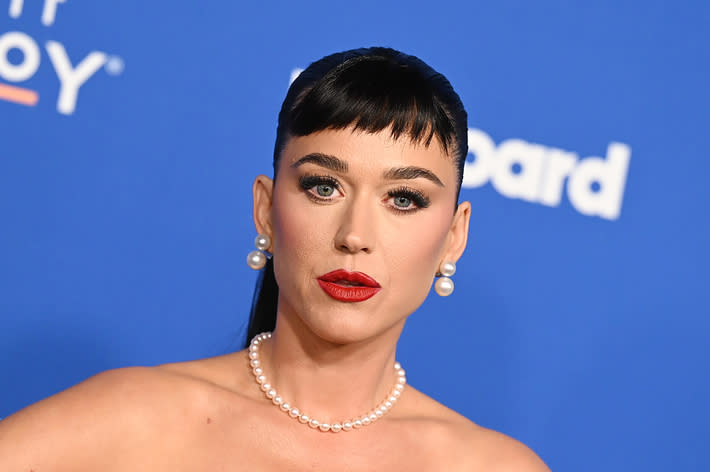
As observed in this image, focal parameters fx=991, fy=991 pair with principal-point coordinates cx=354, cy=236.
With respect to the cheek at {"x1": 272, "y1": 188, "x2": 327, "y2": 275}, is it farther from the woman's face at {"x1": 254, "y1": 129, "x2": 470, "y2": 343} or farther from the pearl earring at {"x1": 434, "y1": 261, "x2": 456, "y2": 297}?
the pearl earring at {"x1": 434, "y1": 261, "x2": 456, "y2": 297}

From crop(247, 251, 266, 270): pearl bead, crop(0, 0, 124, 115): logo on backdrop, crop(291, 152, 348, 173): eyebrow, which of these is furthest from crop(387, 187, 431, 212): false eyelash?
crop(0, 0, 124, 115): logo on backdrop

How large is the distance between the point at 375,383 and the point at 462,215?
41 centimetres

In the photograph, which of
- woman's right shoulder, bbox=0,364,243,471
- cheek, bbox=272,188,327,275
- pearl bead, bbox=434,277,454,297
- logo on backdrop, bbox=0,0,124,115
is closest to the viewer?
woman's right shoulder, bbox=0,364,243,471

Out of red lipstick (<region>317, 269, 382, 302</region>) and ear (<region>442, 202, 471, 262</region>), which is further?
ear (<region>442, 202, 471, 262</region>)

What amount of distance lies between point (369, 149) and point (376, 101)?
0.10m

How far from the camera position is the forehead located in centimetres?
189

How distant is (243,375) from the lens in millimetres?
2090

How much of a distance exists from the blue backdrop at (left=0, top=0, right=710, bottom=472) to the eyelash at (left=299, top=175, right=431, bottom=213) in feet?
2.75

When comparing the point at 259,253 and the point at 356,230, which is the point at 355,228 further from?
the point at 259,253

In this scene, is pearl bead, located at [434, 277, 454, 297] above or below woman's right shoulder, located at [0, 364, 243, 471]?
above

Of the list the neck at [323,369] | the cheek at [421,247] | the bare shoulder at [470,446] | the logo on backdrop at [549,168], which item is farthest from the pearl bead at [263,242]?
the logo on backdrop at [549,168]

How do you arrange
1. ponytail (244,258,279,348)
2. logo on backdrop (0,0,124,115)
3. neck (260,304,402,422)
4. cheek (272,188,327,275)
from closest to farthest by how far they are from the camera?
cheek (272,188,327,275), neck (260,304,402,422), ponytail (244,258,279,348), logo on backdrop (0,0,124,115)

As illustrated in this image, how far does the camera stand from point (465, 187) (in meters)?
2.78

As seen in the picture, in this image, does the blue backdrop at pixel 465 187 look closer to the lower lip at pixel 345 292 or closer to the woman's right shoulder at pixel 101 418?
the woman's right shoulder at pixel 101 418
